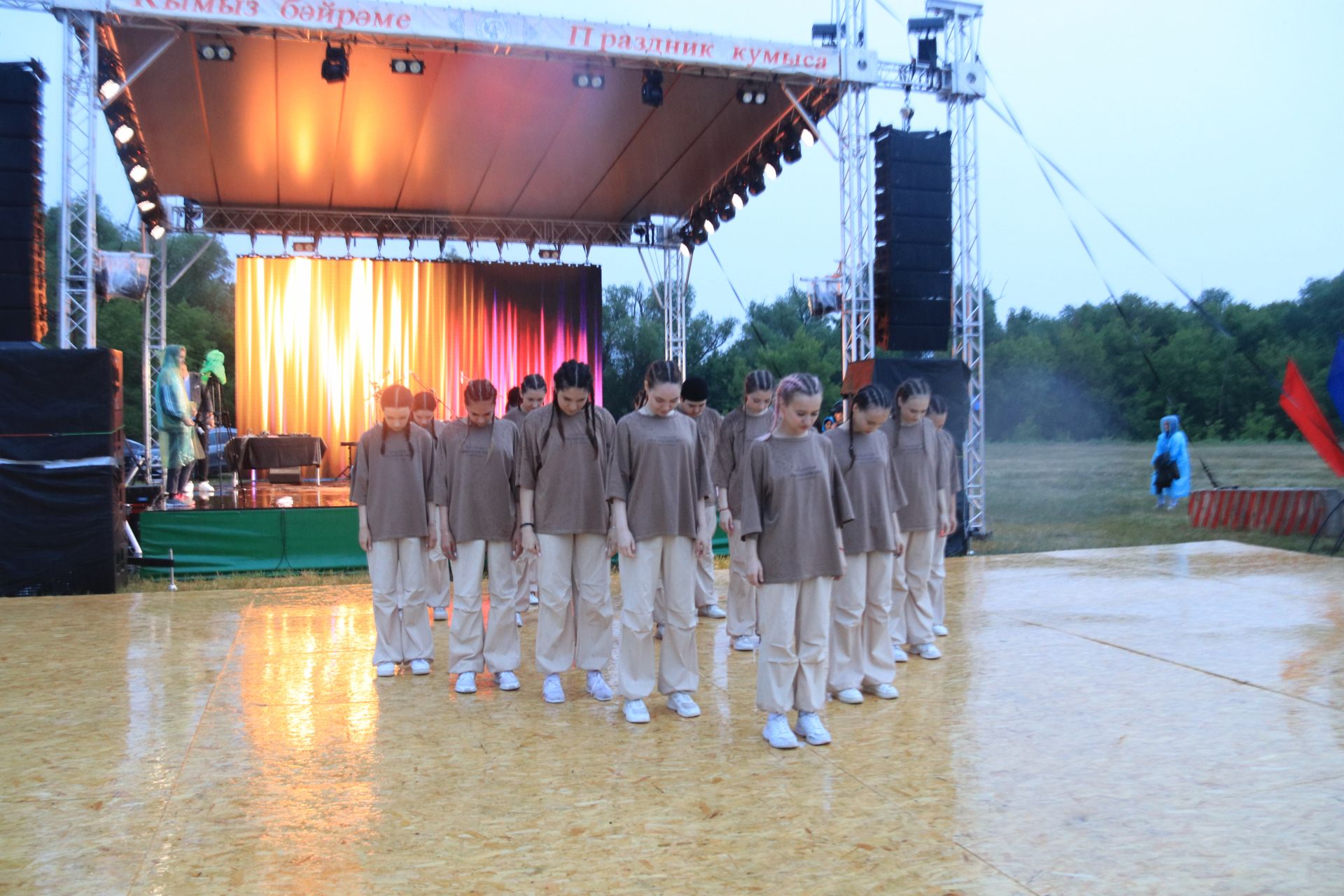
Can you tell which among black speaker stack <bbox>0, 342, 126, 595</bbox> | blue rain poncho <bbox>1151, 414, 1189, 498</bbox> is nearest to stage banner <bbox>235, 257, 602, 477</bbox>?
black speaker stack <bbox>0, 342, 126, 595</bbox>

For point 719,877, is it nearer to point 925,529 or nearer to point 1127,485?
point 925,529

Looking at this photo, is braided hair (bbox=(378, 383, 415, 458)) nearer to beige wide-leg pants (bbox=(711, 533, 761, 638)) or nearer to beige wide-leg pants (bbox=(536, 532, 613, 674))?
beige wide-leg pants (bbox=(536, 532, 613, 674))

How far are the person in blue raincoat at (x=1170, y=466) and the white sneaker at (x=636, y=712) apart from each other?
1202 cm

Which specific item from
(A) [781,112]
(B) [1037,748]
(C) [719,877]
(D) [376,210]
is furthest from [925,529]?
(D) [376,210]

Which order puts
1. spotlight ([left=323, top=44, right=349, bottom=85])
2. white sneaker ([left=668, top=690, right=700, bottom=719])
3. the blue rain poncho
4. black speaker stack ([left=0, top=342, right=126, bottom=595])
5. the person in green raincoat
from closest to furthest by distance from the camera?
white sneaker ([left=668, top=690, right=700, bottom=719]), black speaker stack ([left=0, top=342, right=126, bottom=595]), spotlight ([left=323, top=44, right=349, bottom=85]), the person in green raincoat, the blue rain poncho

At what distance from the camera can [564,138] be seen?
12.6m

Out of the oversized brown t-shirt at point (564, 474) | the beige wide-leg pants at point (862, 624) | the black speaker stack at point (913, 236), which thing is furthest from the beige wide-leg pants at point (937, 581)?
the black speaker stack at point (913, 236)

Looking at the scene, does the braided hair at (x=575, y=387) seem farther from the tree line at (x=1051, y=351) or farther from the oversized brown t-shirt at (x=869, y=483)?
the tree line at (x=1051, y=351)

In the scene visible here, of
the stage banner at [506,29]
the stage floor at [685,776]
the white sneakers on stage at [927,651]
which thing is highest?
the stage banner at [506,29]

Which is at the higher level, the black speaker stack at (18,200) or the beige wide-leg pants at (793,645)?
the black speaker stack at (18,200)

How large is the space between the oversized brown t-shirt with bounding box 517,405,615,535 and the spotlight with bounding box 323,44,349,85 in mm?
6294

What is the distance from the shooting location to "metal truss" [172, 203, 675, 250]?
51.8 feet

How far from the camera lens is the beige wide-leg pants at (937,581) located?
5793 mm

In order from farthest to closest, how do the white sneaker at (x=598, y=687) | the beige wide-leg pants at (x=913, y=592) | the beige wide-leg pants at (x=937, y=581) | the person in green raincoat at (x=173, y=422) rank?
the person in green raincoat at (x=173, y=422) → the beige wide-leg pants at (x=937, y=581) → the beige wide-leg pants at (x=913, y=592) → the white sneaker at (x=598, y=687)
